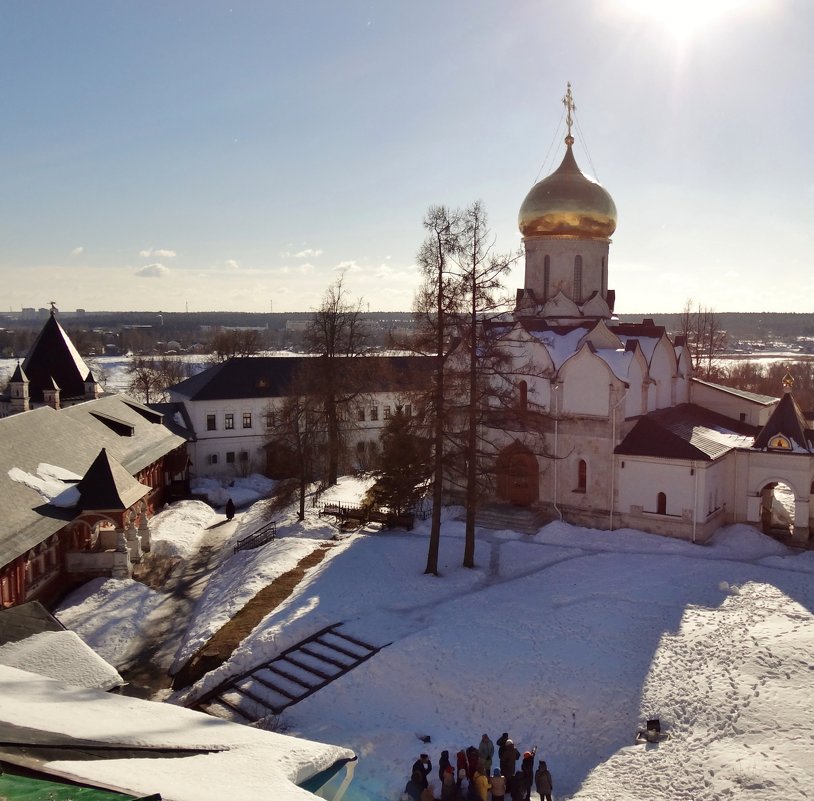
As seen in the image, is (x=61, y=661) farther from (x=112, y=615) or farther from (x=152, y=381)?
(x=152, y=381)

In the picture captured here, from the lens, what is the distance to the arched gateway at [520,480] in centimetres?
2638

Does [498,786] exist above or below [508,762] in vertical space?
below

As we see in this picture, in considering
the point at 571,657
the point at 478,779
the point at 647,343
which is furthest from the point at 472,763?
the point at 647,343

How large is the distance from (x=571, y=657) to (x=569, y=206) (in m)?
18.0

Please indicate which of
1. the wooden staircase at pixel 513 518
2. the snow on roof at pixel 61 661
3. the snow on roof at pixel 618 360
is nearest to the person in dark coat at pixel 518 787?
the snow on roof at pixel 61 661

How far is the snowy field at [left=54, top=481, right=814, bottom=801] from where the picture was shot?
41.9 ft

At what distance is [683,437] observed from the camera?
80.3 feet

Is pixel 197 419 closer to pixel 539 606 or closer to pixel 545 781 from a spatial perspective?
pixel 539 606

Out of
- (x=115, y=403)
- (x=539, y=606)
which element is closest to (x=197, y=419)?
(x=115, y=403)

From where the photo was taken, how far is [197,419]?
39094 millimetres

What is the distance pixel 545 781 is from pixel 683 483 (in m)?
14.0

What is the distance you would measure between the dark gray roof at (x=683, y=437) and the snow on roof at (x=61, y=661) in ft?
58.4

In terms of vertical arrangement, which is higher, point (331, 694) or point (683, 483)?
point (683, 483)

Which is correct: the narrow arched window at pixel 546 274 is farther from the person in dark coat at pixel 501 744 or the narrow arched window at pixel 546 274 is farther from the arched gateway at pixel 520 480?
the person in dark coat at pixel 501 744
